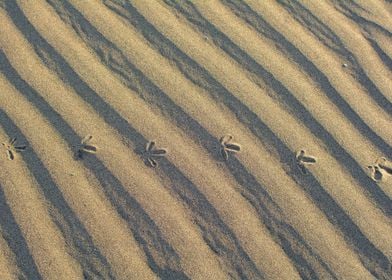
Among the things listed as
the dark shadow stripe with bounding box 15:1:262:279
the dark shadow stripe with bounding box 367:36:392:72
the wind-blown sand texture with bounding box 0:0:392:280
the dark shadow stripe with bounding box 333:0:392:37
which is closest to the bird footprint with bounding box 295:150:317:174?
the wind-blown sand texture with bounding box 0:0:392:280

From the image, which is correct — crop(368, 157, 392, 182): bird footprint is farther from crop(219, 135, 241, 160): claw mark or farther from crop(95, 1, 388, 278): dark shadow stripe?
crop(219, 135, 241, 160): claw mark

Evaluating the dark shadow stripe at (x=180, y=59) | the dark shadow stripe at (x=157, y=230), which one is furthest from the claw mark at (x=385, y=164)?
the dark shadow stripe at (x=157, y=230)

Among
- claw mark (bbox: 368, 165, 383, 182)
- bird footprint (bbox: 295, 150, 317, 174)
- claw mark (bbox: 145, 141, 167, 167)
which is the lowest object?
claw mark (bbox: 368, 165, 383, 182)

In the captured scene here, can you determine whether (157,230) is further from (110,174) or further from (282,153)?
(282,153)

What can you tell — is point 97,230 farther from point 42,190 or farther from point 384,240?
point 384,240

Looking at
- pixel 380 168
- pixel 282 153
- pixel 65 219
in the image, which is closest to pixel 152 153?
pixel 65 219

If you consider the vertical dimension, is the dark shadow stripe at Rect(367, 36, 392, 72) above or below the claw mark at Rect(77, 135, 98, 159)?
above

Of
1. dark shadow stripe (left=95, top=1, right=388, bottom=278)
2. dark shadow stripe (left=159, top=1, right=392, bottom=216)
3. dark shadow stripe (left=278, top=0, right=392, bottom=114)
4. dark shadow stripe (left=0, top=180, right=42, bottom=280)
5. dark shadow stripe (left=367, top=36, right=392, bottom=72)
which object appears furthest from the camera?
dark shadow stripe (left=367, top=36, right=392, bottom=72)
